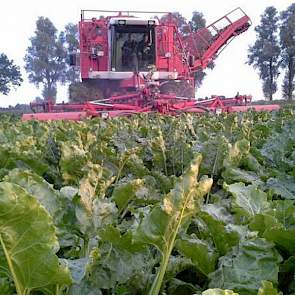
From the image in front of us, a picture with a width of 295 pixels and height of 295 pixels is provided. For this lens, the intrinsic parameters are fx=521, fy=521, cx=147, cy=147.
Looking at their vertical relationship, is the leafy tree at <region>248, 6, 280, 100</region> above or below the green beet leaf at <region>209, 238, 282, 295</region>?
above

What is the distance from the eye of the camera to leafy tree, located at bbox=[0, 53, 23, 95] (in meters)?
55.4

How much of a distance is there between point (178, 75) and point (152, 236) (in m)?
15.5

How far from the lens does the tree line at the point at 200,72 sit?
171 ft

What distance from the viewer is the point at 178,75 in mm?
16078

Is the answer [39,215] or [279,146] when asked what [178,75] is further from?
[39,215]

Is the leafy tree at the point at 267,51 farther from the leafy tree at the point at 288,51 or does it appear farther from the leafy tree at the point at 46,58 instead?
the leafy tree at the point at 46,58

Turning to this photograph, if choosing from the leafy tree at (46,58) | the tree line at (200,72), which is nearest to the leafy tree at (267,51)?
the tree line at (200,72)

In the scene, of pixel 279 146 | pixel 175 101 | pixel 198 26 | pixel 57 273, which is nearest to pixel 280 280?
pixel 57 273

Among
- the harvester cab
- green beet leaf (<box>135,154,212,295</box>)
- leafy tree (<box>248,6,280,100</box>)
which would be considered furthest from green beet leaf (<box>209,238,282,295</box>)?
leafy tree (<box>248,6,280,100</box>)

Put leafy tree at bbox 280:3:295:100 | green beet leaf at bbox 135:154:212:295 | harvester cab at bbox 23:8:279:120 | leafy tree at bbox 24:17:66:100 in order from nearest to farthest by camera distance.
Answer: green beet leaf at bbox 135:154:212:295, harvester cab at bbox 23:8:279:120, leafy tree at bbox 280:3:295:100, leafy tree at bbox 24:17:66:100

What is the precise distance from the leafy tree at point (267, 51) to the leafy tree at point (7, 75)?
83.8 feet

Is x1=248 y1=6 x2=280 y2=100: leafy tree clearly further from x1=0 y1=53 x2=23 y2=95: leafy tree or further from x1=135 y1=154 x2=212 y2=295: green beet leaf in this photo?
x1=135 y1=154 x2=212 y2=295: green beet leaf

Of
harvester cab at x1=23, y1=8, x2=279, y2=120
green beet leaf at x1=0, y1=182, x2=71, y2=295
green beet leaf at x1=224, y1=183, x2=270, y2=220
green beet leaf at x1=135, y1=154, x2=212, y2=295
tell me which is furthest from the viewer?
harvester cab at x1=23, y1=8, x2=279, y2=120

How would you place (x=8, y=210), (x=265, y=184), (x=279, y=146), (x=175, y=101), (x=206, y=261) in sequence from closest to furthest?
(x=8, y=210) < (x=206, y=261) < (x=265, y=184) < (x=279, y=146) < (x=175, y=101)
